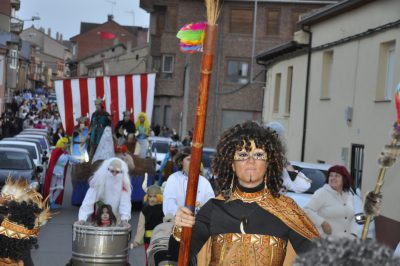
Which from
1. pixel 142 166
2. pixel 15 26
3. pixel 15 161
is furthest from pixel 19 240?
pixel 15 26

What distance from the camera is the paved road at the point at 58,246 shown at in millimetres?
12320

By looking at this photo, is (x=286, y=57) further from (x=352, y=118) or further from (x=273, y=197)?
(x=273, y=197)

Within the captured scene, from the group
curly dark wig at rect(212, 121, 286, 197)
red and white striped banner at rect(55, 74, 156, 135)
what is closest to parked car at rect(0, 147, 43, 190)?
red and white striped banner at rect(55, 74, 156, 135)

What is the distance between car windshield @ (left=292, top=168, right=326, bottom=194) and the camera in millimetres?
12664

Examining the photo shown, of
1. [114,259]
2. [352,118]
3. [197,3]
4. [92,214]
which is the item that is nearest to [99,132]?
[352,118]

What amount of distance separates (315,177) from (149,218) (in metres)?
→ 3.74

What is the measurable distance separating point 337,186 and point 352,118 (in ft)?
31.7

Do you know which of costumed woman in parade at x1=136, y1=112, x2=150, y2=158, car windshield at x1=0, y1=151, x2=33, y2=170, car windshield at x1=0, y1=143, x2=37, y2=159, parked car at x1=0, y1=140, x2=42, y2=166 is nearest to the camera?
car windshield at x1=0, y1=151, x2=33, y2=170

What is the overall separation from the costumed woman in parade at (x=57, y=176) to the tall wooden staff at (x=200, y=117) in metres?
14.3

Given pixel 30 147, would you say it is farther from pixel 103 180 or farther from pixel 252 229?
pixel 252 229

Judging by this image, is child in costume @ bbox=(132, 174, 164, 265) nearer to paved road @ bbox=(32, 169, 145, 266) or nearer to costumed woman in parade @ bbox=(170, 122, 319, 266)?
paved road @ bbox=(32, 169, 145, 266)

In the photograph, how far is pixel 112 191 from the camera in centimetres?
1151

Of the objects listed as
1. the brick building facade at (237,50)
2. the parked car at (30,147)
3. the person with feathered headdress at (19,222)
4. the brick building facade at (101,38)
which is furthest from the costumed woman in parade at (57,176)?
the brick building facade at (101,38)

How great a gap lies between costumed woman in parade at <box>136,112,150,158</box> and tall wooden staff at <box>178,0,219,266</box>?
15.5 meters
